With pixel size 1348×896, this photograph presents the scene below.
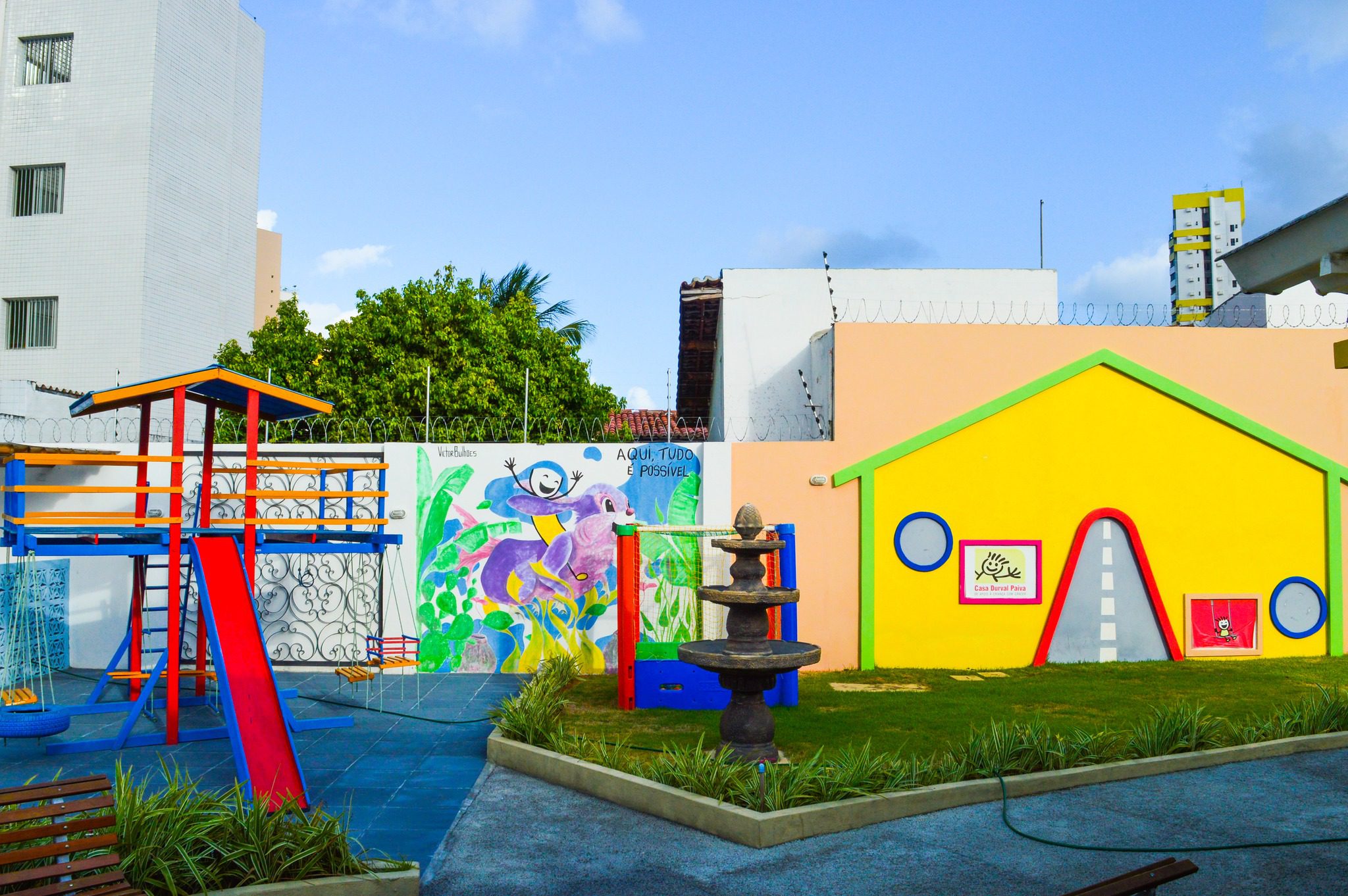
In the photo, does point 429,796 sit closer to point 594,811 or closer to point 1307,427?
point 594,811

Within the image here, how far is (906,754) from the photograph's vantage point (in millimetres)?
7508

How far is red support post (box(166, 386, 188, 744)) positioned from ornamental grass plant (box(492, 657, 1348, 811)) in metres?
2.68

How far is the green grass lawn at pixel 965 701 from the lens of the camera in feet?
27.3

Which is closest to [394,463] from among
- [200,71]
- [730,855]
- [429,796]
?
[429,796]

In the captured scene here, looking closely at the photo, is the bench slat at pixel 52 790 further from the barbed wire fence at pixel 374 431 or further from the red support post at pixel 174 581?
the barbed wire fence at pixel 374 431

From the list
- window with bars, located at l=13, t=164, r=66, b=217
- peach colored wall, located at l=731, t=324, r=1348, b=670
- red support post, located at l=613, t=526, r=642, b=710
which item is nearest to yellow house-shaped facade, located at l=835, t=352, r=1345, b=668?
peach colored wall, located at l=731, t=324, r=1348, b=670

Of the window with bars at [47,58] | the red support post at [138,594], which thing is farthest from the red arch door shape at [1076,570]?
the window with bars at [47,58]

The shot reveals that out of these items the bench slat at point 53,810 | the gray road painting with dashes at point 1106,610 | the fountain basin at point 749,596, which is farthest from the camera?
the gray road painting with dashes at point 1106,610

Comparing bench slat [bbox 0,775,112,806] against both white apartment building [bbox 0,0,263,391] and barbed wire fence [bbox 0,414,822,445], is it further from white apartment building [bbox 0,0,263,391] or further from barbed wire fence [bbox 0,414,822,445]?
white apartment building [bbox 0,0,263,391]

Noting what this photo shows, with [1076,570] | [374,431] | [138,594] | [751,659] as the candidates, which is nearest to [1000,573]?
[1076,570]

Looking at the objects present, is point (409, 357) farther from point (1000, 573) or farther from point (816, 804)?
point (816, 804)

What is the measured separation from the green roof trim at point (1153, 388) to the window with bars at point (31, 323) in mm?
19799

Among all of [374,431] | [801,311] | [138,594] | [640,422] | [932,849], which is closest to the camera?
[932,849]

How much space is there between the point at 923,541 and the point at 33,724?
29.6 ft
